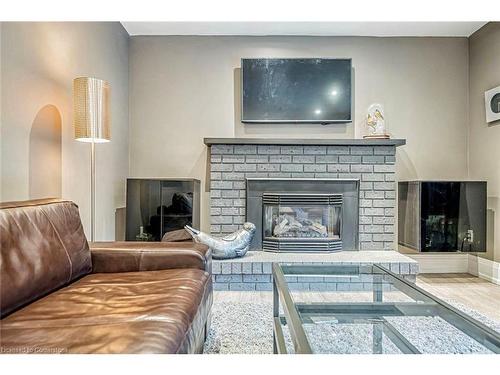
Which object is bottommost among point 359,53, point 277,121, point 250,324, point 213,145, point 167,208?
point 250,324

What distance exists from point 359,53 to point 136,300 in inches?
136

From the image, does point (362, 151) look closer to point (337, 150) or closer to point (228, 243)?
point (337, 150)

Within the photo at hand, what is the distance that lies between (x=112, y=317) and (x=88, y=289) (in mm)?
426

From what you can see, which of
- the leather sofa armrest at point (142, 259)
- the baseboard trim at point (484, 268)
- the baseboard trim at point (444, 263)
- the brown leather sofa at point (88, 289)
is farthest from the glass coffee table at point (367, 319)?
the baseboard trim at point (444, 263)

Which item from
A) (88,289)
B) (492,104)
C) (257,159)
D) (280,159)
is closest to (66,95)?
(88,289)

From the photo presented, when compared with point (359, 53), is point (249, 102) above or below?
below

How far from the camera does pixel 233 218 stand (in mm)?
3631

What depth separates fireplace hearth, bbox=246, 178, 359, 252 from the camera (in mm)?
3582

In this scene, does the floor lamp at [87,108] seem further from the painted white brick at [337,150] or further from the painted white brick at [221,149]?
the painted white brick at [337,150]

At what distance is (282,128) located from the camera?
3879 millimetres
